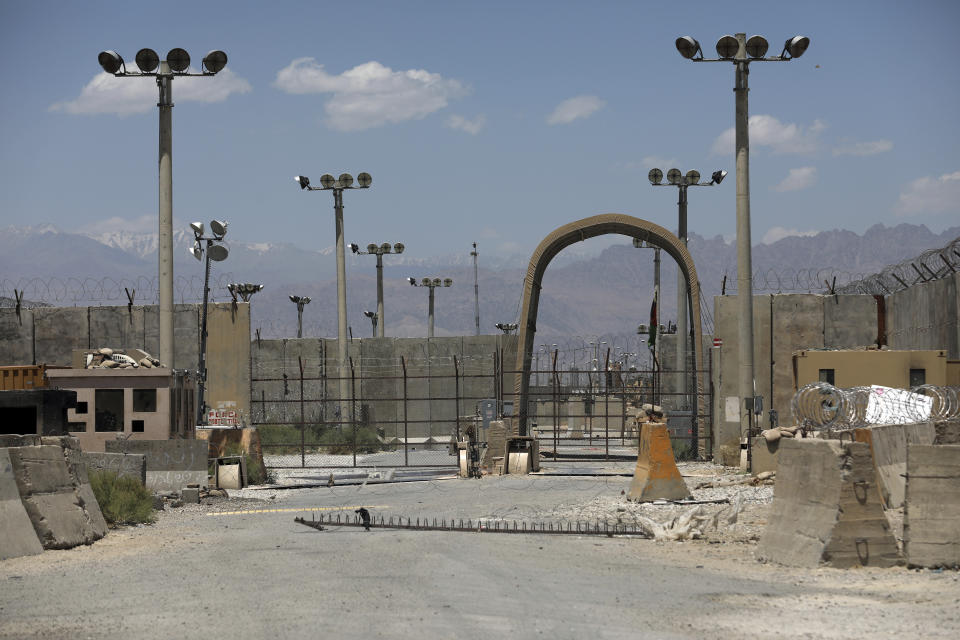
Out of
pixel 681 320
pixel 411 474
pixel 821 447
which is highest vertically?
pixel 681 320

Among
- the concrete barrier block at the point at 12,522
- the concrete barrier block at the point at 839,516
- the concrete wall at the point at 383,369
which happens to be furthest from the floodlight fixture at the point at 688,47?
the concrete wall at the point at 383,369

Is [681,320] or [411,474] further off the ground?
[681,320]

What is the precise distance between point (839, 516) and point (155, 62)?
19642 mm

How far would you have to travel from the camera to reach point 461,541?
46.0 ft

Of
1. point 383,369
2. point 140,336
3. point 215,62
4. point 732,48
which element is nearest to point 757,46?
point 732,48

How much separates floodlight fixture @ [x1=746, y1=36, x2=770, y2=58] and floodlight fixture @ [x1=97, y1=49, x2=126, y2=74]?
13.9 m

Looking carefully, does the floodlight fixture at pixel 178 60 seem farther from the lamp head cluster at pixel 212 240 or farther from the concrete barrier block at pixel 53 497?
the concrete barrier block at pixel 53 497

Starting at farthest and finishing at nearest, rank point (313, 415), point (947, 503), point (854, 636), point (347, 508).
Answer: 1. point (313, 415)
2. point (347, 508)
3. point (947, 503)
4. point (854, 636)

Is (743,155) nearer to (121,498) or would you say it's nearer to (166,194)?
(166,194)

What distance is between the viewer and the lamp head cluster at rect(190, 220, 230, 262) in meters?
31.9

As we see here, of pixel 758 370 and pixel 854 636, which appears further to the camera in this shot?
pixel 758 370

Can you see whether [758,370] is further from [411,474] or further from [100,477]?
[100,477]

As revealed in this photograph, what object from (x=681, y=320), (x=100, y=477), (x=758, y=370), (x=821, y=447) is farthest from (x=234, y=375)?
(x=821, y=447)

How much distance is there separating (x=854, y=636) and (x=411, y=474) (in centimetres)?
1878
